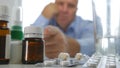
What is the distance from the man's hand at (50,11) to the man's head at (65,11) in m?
0.02

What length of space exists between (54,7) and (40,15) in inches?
4.1

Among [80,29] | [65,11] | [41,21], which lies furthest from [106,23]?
[41,21]

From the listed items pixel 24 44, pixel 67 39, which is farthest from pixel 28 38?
pixel 67 39

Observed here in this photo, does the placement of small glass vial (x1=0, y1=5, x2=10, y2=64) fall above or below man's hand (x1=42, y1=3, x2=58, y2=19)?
below

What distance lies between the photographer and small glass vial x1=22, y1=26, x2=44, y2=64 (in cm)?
61

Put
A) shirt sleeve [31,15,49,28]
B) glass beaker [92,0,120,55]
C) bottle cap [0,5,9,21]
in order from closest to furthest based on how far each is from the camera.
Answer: bottle cap [0,5,9,21]
glass beaker [92,0,120,55]
shirt sleeve [31,15,49,28]

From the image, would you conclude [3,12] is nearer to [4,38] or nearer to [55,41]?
[4,38]

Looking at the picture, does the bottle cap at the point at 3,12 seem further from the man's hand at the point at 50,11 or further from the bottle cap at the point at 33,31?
the man's hand at the point at 50,11

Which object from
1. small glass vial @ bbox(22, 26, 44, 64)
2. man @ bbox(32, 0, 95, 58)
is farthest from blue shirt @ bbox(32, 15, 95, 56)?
small glass vial @ bbox(22, 26, 44, 64)

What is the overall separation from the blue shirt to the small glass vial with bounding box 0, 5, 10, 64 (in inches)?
20.1

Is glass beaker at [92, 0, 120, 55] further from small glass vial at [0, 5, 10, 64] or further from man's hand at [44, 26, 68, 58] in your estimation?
small glass vial at [0, 5, 10, 64]

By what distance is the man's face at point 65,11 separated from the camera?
1185mm

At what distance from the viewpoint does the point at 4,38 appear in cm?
62

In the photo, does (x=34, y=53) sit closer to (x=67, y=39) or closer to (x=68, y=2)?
(x=67, y=39)
